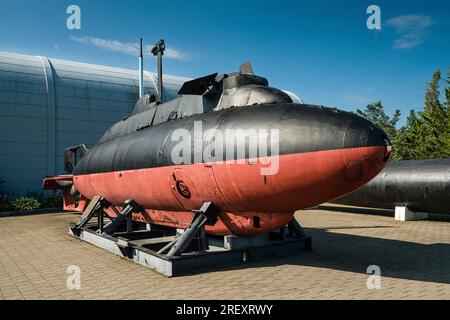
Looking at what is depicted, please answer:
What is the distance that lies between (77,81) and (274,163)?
81.1 ft

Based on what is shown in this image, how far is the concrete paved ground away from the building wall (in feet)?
45.8

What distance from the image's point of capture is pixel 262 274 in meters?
7.70

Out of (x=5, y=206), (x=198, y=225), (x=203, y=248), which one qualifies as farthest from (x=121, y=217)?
(x=5, y=206)

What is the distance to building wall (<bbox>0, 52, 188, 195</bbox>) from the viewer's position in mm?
24625

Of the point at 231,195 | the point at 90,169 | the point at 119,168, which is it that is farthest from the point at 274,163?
the point at 90,169

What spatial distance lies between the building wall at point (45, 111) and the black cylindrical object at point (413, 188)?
64.1ft

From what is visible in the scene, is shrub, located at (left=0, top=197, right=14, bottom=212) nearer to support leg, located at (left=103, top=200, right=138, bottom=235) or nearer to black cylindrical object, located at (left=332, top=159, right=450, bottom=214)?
support leg, located at (left=103, top=200, right=138, bottom=235)

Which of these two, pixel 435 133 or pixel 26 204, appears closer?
pixel 26 204

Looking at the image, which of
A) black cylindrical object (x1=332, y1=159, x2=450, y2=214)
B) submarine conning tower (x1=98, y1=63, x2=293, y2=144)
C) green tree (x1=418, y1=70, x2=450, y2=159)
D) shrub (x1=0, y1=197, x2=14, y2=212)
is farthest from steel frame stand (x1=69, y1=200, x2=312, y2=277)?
green tree (x1=418, y1=70, x2=450, y2=159)

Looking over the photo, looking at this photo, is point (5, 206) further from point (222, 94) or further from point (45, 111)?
point (222, 94)

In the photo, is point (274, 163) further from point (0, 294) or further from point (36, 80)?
point (36, 80)

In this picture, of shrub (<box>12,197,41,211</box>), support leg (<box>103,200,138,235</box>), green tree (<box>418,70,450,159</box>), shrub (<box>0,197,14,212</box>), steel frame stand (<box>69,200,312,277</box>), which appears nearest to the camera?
steel frame stand (<box>69,200,312,277</box>)

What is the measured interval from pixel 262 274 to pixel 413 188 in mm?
11716
